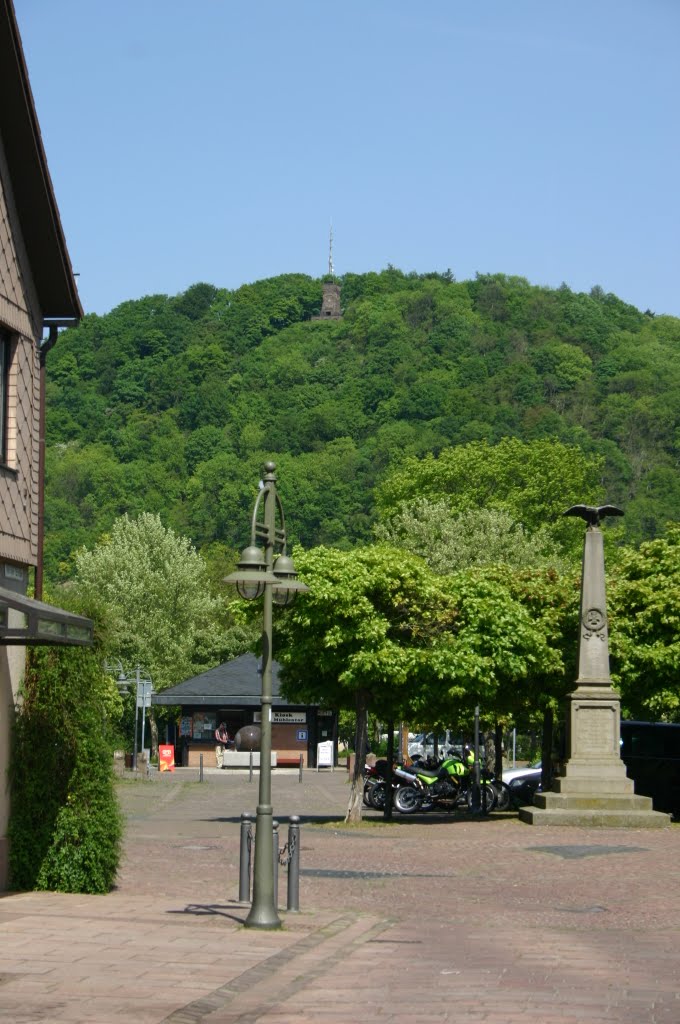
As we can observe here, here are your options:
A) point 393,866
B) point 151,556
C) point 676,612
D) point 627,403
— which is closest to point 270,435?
point 627,403

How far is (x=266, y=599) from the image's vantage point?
16.4 meters

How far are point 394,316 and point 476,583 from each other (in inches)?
6111

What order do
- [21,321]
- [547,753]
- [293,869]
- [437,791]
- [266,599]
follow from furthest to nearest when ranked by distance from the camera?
[547,753], [437,791], [21,321], [293,869], [266,599]

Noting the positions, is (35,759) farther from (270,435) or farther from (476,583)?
(270,435)

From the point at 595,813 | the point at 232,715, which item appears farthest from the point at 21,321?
the point at 232,715

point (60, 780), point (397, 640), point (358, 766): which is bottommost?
point (358, 766)

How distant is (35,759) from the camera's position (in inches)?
698

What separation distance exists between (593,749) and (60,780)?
A: 16.0 meters

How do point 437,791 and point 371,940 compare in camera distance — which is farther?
point 437,791

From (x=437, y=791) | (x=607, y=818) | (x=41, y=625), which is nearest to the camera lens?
(x=41, y=625)

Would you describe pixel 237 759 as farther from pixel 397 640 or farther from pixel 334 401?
pixel 334 401

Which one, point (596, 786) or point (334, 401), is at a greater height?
point (334, 401)

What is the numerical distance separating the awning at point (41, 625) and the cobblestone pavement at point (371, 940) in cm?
267

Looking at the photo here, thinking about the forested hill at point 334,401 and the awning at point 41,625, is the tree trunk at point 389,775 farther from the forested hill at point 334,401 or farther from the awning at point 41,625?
the forested hill at point 334,401
